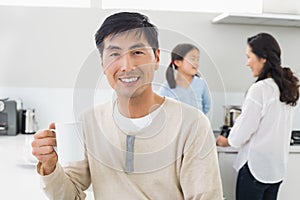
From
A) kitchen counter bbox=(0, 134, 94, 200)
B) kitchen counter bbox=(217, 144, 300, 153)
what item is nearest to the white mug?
kitchen counter bbox=(0, 134, 94, 200)

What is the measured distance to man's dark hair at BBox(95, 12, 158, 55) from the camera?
2.78ft

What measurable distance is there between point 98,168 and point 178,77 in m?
0.30

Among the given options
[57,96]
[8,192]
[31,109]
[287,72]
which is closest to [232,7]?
[287,72]

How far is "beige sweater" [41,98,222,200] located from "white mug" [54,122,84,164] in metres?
0.02

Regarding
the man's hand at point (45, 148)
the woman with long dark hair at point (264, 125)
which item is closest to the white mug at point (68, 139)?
the man's hand at point (45, 148)

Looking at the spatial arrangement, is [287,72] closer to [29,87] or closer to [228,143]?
[228,143]

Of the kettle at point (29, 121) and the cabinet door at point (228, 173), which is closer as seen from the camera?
the cabinet door at point (228, 173)

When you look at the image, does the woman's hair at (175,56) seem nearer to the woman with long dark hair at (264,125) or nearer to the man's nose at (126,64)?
the man's nose at (126,64)

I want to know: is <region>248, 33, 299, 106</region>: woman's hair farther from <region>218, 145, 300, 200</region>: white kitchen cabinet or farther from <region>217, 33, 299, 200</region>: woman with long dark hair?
<region>218, 145, 300, 200</region>: white kitchen cabinet

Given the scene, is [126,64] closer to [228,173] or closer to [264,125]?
[264,125]

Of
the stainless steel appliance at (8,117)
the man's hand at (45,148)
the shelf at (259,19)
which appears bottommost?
the stainless steel appliance at (8,117)

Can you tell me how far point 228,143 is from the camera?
2264 mm

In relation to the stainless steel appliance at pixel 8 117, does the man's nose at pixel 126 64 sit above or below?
above

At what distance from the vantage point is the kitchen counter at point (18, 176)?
1269mm
